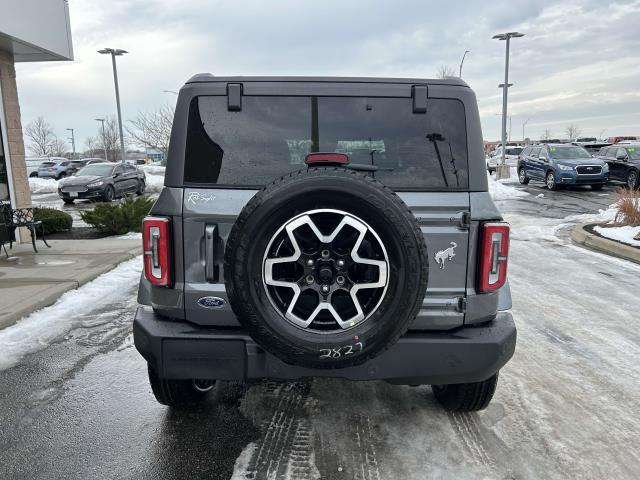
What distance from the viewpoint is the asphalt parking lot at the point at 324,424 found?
2.66 m

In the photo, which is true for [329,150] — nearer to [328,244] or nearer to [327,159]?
[327,159]

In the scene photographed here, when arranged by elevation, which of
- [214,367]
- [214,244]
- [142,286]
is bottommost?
[214,367]

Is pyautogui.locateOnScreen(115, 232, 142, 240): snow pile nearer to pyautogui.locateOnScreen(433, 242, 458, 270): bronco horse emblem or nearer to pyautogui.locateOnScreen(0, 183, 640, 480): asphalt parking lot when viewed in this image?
pyautogui.locateOnScreen(0, 183, 640, 480): asphalt parking lot

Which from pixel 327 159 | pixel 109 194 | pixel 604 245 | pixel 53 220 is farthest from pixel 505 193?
pixel 327 159

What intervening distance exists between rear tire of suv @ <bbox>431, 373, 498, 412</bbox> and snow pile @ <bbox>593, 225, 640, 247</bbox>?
721cm

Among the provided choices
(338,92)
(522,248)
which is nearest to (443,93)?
(338,92)

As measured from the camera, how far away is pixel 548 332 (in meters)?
4.73

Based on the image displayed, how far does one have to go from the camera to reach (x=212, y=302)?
262 centimetres

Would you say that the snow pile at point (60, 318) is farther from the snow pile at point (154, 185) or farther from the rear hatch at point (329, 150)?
the snow pile at point (154, 185)

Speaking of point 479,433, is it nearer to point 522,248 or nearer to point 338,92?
point 338,92

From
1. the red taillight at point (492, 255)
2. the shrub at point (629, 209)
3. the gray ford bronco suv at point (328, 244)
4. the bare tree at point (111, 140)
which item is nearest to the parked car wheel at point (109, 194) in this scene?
the shrub at point (629, 209)

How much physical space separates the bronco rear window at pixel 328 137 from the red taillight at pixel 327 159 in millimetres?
201

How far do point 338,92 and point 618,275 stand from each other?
20.7 ft

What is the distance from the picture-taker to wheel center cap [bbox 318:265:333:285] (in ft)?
7.57
